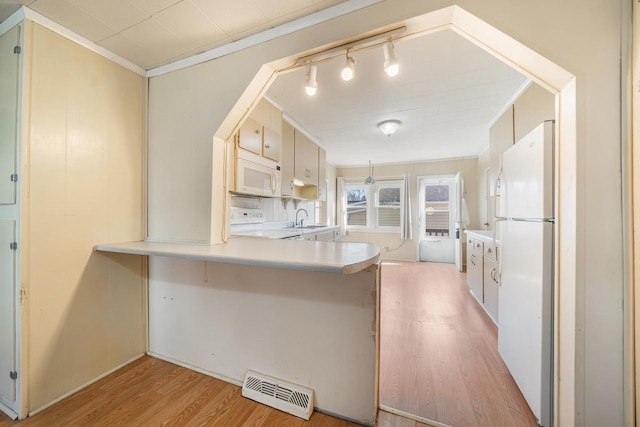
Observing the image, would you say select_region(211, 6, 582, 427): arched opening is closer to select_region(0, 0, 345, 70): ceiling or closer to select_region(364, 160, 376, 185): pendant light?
select_region(0, 0, 345, 70): ceiling

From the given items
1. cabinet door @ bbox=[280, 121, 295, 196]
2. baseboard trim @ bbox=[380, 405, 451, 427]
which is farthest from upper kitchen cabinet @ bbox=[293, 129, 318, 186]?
baseboard trim @ bbox=[380, 405, 451, 427]

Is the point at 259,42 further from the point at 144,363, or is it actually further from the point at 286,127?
the point at 144,363

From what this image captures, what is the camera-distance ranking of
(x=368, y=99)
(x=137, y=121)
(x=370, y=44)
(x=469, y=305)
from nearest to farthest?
1. (x=370, y=44)
2. (x=137, y=121)
3. (x=368, y=99)
4. (x=469, y=305)

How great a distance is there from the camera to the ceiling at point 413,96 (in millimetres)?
1841

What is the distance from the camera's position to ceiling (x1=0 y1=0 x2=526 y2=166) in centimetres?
130

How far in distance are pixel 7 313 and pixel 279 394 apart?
1.63 metres

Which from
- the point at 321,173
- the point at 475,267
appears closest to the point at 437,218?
the point at 475,267

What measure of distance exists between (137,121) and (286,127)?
1.59m

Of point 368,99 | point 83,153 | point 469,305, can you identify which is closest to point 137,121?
point 83,153

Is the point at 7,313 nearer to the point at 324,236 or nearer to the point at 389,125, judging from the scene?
the point at 324,236

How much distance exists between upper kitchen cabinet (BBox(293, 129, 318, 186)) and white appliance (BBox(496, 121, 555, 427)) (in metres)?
2.32

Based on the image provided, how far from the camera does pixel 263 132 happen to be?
2.39 m

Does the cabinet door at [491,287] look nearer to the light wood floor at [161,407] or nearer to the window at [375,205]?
the light wood floor at [161,407]

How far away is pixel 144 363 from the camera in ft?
5.80
